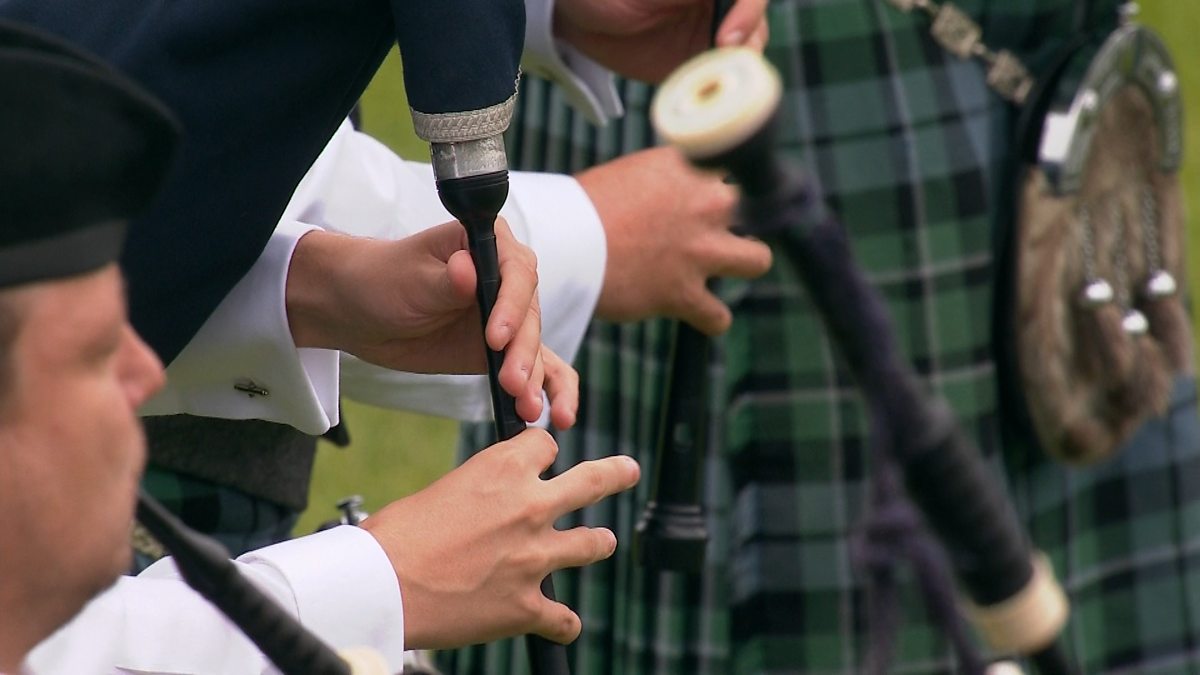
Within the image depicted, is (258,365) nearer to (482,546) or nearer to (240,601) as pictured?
(482,546)

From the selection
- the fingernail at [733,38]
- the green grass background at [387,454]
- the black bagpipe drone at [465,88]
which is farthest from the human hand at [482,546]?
the green grass background at [387,454]

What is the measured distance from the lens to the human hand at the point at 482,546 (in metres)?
1.10

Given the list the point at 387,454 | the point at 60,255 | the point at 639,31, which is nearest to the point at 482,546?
the point at 60,255

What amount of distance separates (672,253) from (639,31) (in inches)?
8.6

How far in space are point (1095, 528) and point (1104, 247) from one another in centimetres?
32

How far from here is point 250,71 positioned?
1.11 m

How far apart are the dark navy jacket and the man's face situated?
0.32 metres

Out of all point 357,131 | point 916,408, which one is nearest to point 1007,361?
point 357,131

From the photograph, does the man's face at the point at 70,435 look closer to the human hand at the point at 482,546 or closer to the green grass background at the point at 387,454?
the human hand at the point at 482,546

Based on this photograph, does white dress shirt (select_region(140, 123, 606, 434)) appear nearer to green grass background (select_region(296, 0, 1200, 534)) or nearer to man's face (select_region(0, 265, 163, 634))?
man's face (select_region(0, 265, 163, 634))

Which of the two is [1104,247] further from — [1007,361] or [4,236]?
[4,236]

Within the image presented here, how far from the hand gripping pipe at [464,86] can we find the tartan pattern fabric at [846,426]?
2.65 feet

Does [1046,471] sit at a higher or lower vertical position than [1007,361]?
lower

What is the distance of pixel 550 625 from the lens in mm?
1123
